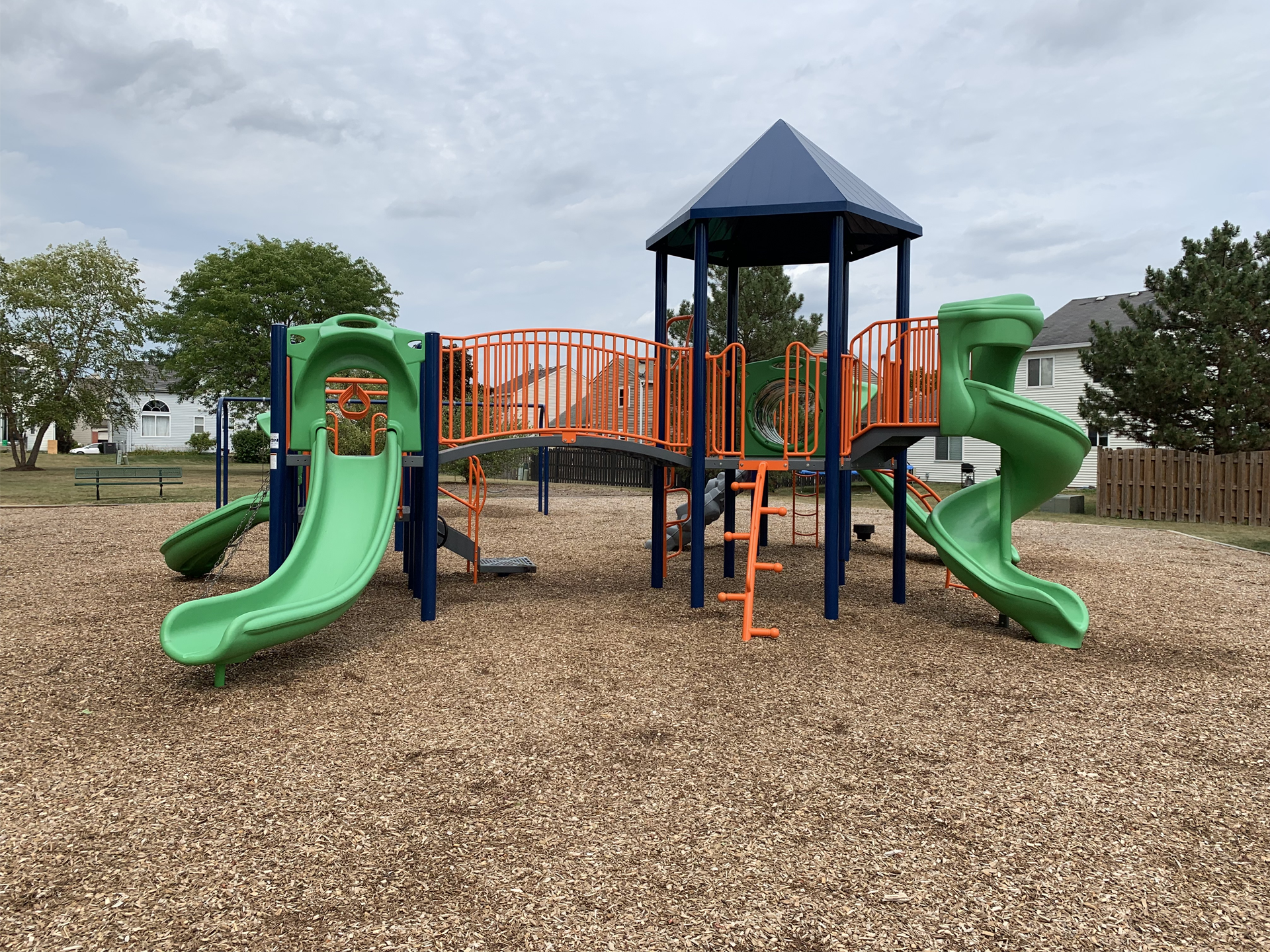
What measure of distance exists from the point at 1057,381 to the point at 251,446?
34366mm

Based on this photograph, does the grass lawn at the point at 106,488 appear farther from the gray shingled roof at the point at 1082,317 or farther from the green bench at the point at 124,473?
the gray shingled roof at the point at 1082,317

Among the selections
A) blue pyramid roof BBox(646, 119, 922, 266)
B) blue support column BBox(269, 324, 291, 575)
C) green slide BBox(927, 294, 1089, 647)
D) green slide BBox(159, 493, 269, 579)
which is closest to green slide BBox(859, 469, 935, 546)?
green slide BBox(927, 294, 1089, 647)

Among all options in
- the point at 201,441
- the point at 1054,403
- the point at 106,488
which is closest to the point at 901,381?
the point at 106,488

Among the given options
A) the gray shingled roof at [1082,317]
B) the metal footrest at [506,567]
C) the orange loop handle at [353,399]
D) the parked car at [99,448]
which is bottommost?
the metal footrest at [506,567]

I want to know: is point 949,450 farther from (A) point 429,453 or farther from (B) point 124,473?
(A) point 429,453

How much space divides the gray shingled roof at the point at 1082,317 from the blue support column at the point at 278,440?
30146 millimetres

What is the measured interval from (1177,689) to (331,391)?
28.4 ft

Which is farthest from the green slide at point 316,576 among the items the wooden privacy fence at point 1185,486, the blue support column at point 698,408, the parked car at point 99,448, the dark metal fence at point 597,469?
the parked car at point 99,448

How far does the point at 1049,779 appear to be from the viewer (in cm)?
399

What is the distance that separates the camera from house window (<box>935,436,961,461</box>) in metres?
33.7

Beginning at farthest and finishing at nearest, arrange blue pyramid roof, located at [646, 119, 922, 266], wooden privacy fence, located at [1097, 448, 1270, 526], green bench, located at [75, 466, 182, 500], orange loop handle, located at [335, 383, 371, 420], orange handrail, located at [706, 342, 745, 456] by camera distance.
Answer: green bench, located at [75, 466, 182, 500] → wooden privacy fence, located at [1097, 448, 1270, 526] → orange handrail, located at [706, 342, 745, 456] → orange loop handle, located at [335, 383, 371, 420] → blue pyramid roof, located at [646, 119, 922, 266]

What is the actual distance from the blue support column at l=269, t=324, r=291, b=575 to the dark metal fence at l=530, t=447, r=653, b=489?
23.2 m

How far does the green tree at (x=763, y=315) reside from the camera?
80.6 ft

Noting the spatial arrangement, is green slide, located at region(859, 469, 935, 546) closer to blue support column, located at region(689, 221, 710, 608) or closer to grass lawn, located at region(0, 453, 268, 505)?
blue support column, located at region(689, 221, 710, 608)
